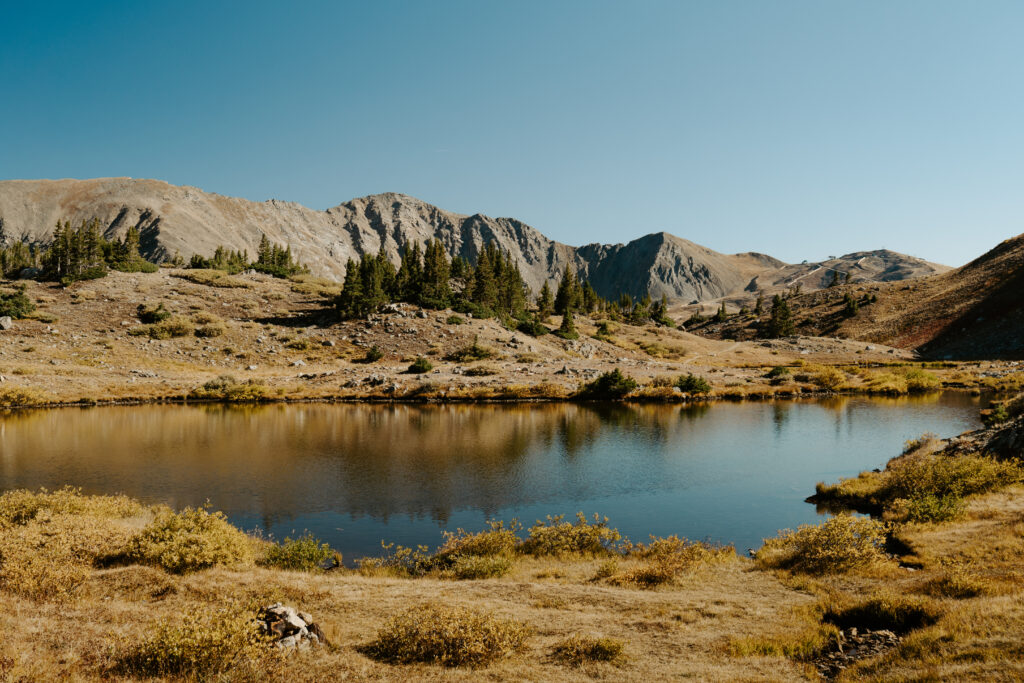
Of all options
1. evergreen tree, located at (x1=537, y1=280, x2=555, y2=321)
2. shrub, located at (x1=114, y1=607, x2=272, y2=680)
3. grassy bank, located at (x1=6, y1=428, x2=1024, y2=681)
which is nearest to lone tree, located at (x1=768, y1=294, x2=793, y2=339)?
evergreen tree, located at (x1=537, y1=280, x2=555, y2=321)

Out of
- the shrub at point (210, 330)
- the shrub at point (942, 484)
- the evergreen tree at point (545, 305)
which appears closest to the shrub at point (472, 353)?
the shrub at point (210, 330)

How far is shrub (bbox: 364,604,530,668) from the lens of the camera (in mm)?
10672

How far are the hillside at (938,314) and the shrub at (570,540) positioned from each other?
119 meters

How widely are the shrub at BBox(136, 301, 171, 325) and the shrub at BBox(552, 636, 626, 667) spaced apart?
9059 cm

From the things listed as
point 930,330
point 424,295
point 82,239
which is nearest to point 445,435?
point 424,295

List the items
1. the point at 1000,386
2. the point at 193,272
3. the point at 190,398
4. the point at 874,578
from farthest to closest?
the point at 193,272 → the point at 1000,386 → the point at 190,398 → the point at 874,578

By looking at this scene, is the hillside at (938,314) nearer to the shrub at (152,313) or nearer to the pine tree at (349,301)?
the pine tree at (349,301)

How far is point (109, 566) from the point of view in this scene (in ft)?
50.7

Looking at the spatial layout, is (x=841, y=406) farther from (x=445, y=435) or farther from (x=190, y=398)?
(x=190, y=398)

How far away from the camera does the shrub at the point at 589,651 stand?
10.6m

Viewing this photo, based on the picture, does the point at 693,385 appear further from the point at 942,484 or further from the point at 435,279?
the point at 435,279

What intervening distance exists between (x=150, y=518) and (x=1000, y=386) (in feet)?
299

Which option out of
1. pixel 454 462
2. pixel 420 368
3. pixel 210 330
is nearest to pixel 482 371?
pixel 420 368

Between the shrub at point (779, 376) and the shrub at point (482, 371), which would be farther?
the shrub at point (779, 376)
